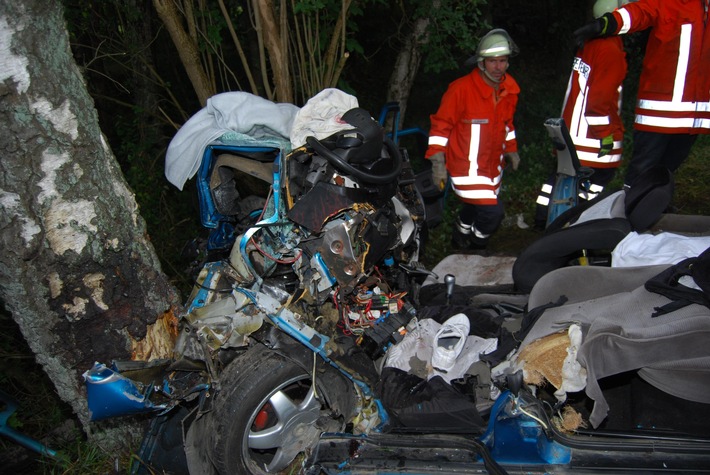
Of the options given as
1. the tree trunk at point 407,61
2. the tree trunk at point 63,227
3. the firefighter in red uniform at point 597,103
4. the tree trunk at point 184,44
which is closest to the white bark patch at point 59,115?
the tree trunk at point 63,227

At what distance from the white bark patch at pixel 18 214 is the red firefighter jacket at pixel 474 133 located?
3098mm

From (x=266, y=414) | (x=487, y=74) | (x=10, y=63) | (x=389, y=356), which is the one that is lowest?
(x=266, y=414)

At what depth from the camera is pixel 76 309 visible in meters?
2.37

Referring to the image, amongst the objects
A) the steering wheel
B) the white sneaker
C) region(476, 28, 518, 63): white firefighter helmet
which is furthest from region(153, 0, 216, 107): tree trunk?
the white sneaker

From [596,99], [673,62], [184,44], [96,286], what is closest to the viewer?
[96,286]

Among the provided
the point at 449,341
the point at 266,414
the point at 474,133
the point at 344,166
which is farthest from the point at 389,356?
the point at 474,133

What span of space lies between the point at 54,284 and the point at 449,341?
1.76 meters

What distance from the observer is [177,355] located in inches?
99.1

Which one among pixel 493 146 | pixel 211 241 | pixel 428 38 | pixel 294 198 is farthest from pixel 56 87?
pixel 428 38

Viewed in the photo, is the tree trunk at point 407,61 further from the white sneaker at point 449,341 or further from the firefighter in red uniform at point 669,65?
the white sneaker at point 449,341

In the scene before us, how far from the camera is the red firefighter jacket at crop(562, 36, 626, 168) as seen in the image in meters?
4.32

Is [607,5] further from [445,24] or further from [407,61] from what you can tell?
[407,61]

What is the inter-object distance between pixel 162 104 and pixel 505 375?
561cm

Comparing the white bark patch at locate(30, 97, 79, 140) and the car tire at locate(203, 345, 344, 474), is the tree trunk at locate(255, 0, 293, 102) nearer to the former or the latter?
the white bark patch at locate(30, 97, 79, 140)
